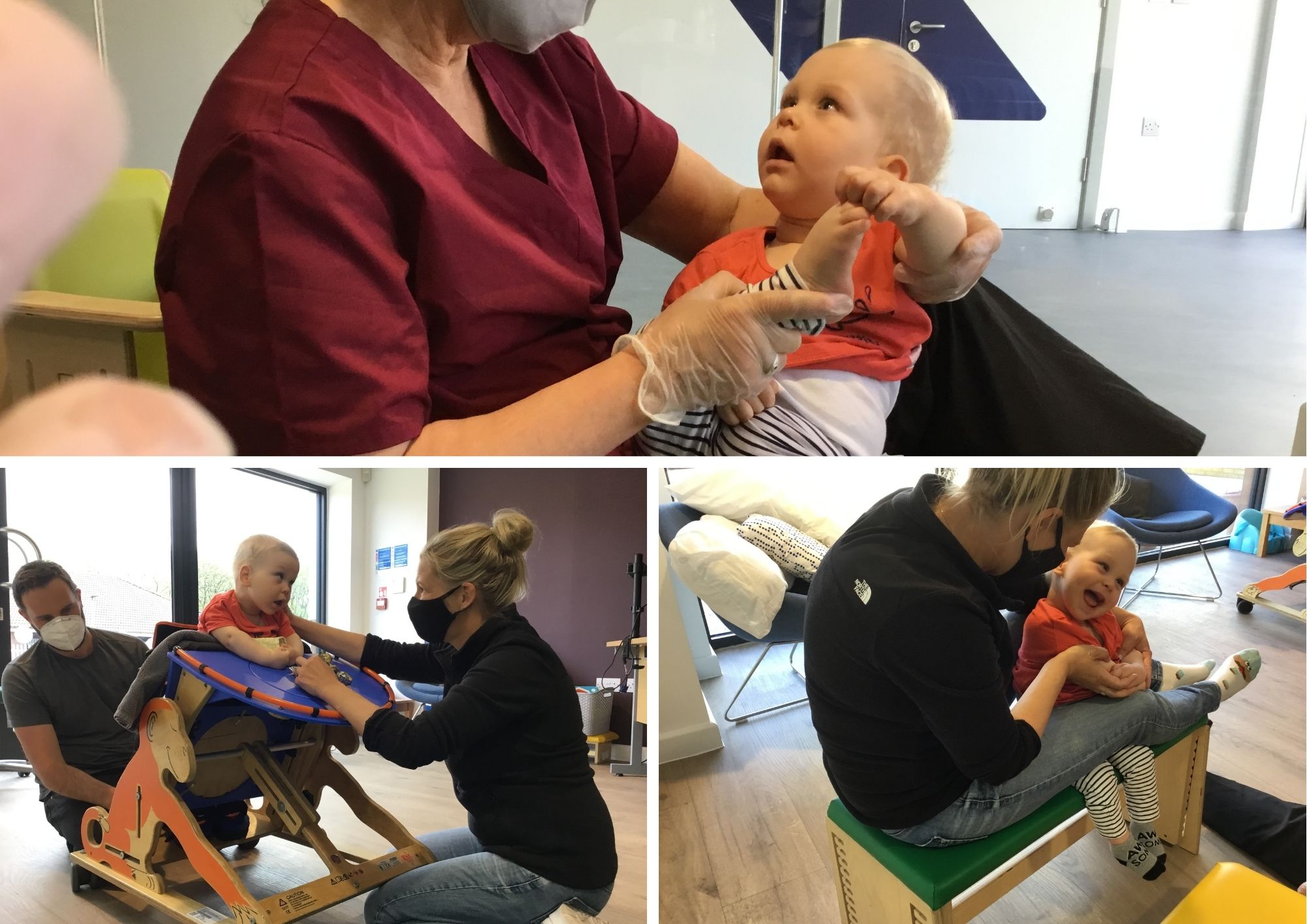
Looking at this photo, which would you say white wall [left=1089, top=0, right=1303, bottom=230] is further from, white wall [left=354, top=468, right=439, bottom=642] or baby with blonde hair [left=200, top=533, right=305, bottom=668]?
baby with blonde hair [left=200, top=533, right=305, bottom=668]

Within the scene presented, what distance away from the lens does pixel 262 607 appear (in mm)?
509

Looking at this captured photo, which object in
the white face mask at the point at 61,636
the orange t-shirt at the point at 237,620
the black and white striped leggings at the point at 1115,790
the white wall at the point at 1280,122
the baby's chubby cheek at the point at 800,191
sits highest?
the white wall at the point at 1280,122

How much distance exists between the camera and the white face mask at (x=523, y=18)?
21.2 inches

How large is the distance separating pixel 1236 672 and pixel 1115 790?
122mm

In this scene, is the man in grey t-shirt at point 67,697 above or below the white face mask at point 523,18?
below

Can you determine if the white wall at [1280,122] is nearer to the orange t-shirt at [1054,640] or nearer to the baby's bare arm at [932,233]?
the baby's bare arm at [932,233]

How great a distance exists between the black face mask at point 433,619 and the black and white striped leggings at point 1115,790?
42cm

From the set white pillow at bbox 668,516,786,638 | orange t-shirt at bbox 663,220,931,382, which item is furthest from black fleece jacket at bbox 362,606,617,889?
orange t-shirt at bbox 663,220,931,382

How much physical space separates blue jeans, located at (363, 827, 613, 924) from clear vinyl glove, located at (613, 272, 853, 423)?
34 cm

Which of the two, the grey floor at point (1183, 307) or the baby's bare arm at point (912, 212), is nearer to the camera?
the baby's bare arm at point (912, 212)

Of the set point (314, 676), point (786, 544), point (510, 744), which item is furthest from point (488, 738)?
point (786, 544)

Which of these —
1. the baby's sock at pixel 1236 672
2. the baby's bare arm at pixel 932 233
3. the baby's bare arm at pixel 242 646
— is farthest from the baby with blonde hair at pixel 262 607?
the baby's sock at pixel 1236 672

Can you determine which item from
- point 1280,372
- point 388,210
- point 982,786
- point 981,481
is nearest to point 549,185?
point 388,210

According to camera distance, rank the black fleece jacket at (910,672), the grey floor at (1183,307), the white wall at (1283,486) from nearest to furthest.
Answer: the black fleece jacket at (910,672) < the white wall at (1283,486) < the grey floor at (1183,307)
